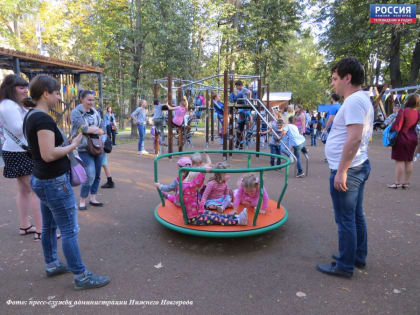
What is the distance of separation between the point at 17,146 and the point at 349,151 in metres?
3.70

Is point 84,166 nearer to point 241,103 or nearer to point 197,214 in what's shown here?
point 197,214

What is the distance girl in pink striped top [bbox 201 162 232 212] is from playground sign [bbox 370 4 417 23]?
705 inches

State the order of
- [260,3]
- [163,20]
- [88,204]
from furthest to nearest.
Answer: [260,3], [163,20], [88,204]

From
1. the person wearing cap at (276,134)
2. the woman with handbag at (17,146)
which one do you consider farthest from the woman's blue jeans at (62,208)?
the person wearing cap at (276,134)

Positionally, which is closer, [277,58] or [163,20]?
[163,20]

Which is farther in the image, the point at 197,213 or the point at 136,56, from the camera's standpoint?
the point at 136,56

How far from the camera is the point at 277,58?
2673cm

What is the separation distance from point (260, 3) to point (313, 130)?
15878mm

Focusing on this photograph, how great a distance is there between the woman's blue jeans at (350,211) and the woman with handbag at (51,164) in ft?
7.88

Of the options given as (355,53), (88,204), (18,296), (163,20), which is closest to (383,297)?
(18,296)

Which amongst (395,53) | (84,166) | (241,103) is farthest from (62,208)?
(395,53)

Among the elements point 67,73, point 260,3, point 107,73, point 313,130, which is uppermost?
point 260,3

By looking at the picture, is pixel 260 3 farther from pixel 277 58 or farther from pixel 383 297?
pixel 383 297

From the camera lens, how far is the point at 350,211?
2.72 m
